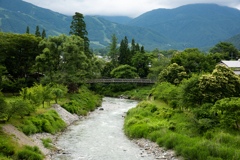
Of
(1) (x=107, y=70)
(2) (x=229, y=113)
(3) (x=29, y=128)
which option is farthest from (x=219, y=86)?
(1) (x=107, y=70)

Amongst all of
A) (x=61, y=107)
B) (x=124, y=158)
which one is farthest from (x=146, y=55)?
(x=124, y=158)

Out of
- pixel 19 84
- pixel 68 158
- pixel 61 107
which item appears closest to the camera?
pixel 68 158

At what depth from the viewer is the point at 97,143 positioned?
62.4ft

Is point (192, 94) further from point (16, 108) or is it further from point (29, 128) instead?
point (16, 108)

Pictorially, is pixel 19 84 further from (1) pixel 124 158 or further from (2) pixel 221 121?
(2) pixel 221 121

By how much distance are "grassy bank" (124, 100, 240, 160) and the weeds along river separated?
195cm

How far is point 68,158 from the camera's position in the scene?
1537 cm

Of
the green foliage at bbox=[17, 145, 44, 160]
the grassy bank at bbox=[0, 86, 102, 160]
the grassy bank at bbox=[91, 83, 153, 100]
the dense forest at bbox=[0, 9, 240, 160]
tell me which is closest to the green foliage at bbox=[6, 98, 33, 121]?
the dense forest at bbox=[0, 9, 240, 160]

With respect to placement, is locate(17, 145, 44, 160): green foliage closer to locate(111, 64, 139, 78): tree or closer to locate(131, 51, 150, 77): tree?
locate(111, 64, 139, 78): tree

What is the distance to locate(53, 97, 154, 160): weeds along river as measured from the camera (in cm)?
1595

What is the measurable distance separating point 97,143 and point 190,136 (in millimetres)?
8706

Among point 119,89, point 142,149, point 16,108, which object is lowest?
point 119,89

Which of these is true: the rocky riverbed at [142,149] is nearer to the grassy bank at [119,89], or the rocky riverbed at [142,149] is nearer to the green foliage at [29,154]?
the green foliage at [29,154]

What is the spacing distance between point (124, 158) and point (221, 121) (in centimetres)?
881
